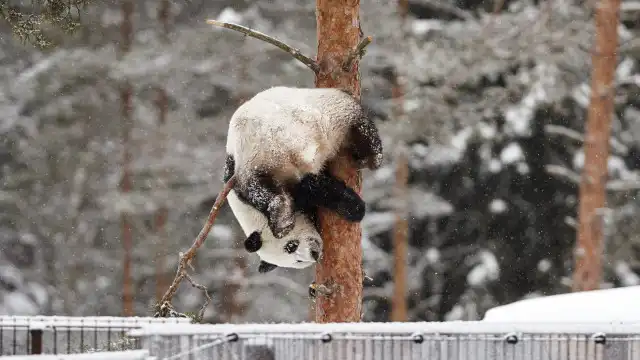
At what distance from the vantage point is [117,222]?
20.0 metres

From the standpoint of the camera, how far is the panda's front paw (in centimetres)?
557

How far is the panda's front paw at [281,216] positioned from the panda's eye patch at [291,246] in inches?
6.9

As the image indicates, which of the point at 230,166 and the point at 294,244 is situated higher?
the point at 230,166

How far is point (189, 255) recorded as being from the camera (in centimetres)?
549

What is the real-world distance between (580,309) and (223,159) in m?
13.4

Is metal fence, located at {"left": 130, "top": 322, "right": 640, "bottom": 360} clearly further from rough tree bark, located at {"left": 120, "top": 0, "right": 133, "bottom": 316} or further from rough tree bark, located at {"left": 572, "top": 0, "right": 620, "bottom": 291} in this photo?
rough tree bark, located at {"left": 120, "top": 0, "right": 133, "bottom": 316}

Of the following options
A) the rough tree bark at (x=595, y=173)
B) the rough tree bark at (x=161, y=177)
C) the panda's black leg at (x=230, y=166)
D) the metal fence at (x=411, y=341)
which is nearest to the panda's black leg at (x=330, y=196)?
the panda's black leg at (x=230, y=166)

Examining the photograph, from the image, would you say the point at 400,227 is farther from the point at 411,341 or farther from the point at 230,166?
the point at 411,341

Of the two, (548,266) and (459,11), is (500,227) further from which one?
(459,11)

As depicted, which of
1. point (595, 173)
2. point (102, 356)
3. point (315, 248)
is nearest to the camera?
point (102, 356)

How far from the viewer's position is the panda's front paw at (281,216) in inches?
219

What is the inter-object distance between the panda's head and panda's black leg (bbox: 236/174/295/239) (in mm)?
168

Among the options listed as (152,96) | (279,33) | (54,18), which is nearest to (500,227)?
(279,33)

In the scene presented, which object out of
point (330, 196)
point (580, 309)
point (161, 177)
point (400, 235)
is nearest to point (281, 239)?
point (330, 196)
